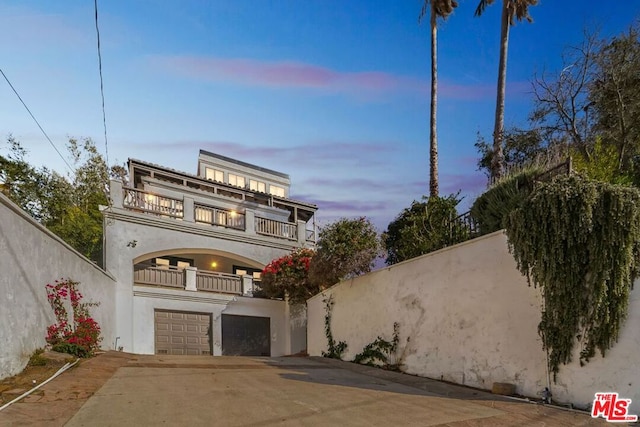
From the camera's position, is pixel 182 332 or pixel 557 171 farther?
pixel 182 332

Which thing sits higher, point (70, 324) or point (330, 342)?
point (70, 324)

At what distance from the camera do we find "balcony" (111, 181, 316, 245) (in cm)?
1739

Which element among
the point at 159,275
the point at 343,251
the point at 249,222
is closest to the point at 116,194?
the point at 159,275

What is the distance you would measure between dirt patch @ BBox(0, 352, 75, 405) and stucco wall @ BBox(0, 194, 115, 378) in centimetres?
14

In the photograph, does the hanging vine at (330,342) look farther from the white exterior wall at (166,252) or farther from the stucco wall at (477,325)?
the white exterior wall at (166,252)

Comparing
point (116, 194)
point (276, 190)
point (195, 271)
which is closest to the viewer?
point (116, 194)

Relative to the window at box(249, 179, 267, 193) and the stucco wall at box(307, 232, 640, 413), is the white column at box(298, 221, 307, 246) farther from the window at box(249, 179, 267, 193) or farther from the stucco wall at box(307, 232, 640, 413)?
the stucco wall at box(307, 232, 640, 413)

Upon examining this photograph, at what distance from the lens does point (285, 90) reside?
14969 millimetres

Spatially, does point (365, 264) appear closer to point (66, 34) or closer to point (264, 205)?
point (66, 34)

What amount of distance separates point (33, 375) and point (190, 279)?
34.6ft

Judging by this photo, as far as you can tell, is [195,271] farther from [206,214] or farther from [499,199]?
[499,199]

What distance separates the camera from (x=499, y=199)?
970cm

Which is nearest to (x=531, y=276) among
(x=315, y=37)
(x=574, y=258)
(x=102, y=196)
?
(x=574, y=258)

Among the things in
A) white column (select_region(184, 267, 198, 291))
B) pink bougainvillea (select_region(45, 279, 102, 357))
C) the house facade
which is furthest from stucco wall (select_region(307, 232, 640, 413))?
white column (select_region(184, 267, 198, 291))
